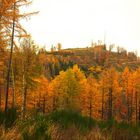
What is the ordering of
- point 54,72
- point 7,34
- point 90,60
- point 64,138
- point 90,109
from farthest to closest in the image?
point 90,60
point 54,72
point 90,109
point 7,34
point 64,138

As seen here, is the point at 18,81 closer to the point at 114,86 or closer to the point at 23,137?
the point at 114,86

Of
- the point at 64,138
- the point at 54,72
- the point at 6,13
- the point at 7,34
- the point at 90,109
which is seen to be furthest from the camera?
the point at 54,72

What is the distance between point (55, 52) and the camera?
564 feet

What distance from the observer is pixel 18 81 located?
30562 millimetres

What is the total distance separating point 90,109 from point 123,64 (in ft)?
434

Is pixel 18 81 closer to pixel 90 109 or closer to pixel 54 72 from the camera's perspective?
pixel 90 109

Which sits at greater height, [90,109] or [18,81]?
[18,81]

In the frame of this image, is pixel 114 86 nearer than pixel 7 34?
No

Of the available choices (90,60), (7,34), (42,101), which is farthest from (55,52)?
(7,34)

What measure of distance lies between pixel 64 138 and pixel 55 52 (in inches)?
6497

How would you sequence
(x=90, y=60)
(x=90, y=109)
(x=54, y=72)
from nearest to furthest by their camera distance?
1. (x=90, y=109)
2. (x=54, y=72)
3. (x=90, y=60)

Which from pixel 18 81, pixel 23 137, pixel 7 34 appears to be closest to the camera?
pixel 23 137

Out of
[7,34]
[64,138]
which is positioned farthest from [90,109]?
[64,138]

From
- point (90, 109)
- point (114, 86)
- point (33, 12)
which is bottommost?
point (90, 109)
